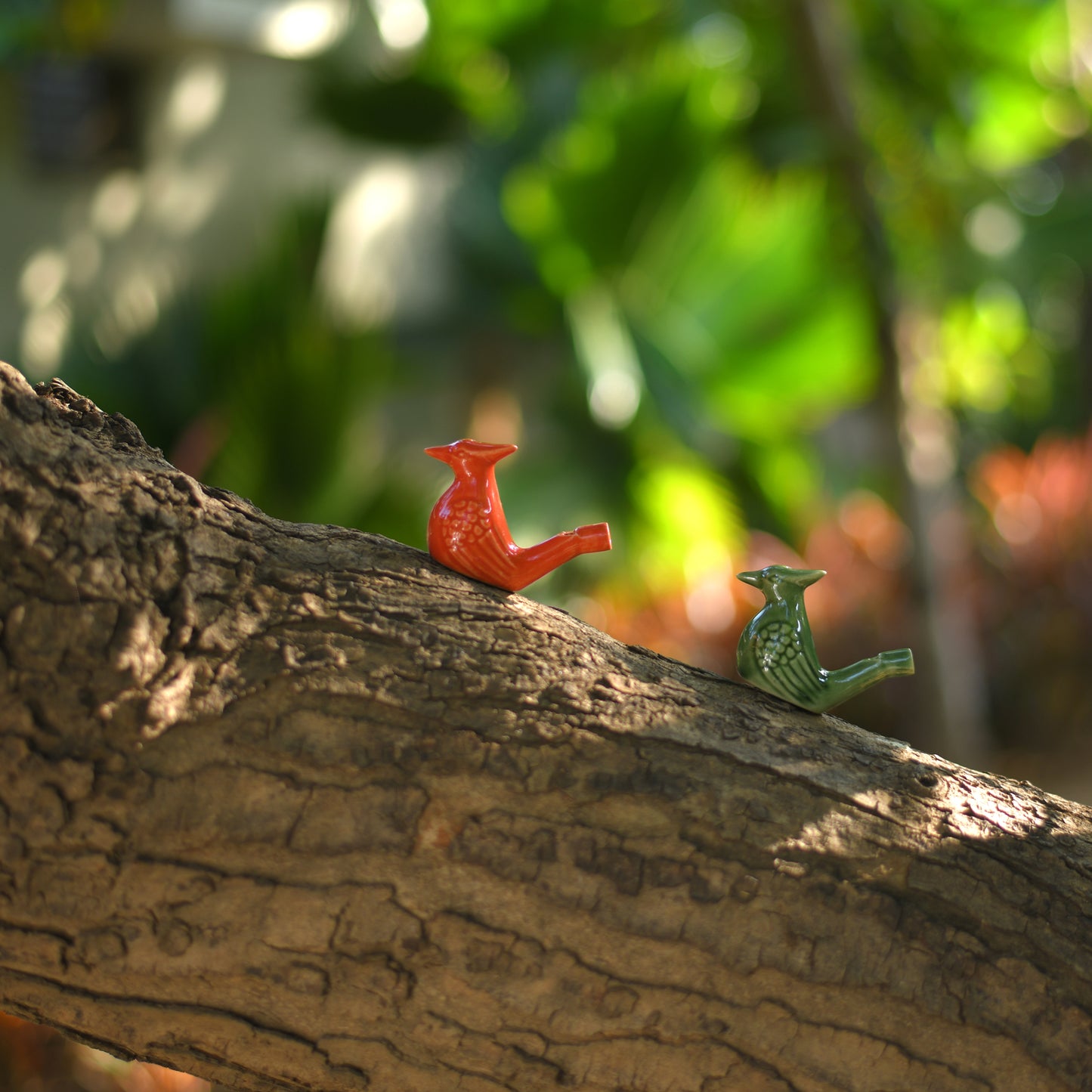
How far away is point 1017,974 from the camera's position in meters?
1.03

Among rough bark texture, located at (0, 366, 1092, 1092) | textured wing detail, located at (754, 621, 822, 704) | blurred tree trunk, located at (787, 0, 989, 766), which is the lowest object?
rough bark texture, located at (0, 366, 1092, 1092)

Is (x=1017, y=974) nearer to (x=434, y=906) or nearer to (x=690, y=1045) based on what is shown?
(x=690, y=1045)

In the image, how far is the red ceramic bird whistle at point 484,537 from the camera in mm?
1197

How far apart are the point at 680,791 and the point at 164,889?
464 mm

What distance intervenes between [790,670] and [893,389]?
2.34m

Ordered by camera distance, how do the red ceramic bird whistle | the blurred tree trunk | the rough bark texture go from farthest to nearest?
the blurred tree trunk
the red ceramic bird whistle
the rough bark texture

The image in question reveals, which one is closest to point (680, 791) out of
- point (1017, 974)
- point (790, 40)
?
point (1017, 974)

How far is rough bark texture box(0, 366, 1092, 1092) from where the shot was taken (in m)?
0.93

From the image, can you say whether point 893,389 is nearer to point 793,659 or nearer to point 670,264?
point 670,264

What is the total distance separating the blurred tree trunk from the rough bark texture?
2.34m

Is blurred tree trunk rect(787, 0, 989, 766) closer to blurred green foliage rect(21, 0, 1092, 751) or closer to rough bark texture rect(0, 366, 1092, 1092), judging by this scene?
blurred green foliage rect(21, 0, 1092, 751)

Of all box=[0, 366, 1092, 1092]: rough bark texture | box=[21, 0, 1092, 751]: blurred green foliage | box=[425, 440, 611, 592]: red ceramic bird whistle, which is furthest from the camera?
box=[21, 0, 1092, 751]: blurred green foliage

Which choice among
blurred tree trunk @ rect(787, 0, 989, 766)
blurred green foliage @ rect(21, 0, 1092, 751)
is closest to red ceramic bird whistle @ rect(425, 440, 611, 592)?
blurred green foliage @ rect(21, 0, 1092, 751)

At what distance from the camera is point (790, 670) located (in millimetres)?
1214
